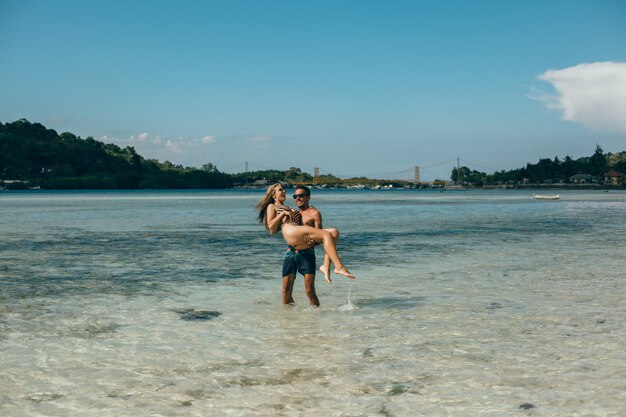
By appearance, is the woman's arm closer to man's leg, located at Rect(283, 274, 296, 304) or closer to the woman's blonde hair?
the woman's blonde hair

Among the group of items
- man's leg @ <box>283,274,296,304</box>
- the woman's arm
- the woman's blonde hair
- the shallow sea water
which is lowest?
the shallow sea water

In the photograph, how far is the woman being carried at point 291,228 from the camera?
30.2 ft

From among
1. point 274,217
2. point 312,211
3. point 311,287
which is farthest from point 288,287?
point 312,211

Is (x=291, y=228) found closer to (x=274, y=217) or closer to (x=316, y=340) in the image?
(x=274, y=217)

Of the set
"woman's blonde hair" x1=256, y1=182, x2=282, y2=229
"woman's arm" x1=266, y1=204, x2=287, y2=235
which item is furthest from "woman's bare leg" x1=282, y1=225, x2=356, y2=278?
"woman's blonde hair" x1=256, y1=182, x2=282, y2=229

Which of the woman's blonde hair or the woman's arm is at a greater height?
the woman's blonde hair

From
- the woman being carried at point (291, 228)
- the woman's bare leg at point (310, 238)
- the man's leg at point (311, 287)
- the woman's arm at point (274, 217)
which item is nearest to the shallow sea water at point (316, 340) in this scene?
the man's leg at point (311, 287)

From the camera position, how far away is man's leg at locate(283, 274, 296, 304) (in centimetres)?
1052

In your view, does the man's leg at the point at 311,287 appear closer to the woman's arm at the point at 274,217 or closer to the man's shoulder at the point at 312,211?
the woman's arm at the point at 274,217

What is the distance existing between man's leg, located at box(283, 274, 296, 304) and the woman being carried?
94 cm

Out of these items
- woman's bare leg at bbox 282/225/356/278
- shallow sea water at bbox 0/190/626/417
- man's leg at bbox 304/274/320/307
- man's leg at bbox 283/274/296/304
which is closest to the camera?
shallow sea water at bbox 0/190/626/417

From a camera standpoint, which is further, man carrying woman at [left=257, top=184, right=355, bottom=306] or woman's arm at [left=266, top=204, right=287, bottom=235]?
woman's arm at [left=266, top=204, right=287, bottom=235]

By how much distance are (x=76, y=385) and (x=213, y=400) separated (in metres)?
1.67

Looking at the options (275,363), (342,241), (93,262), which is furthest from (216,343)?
(342,241)
